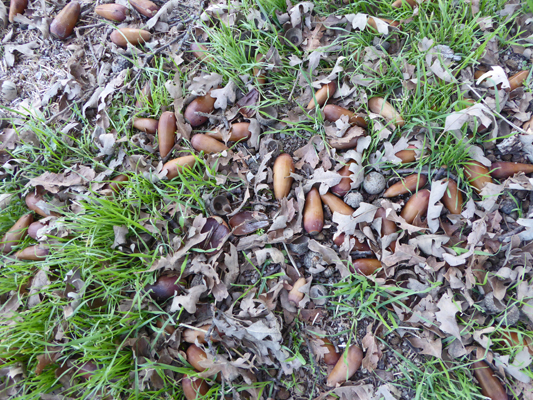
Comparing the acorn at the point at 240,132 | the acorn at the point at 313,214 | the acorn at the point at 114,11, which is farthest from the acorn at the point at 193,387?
the acorn at the point at 114,11

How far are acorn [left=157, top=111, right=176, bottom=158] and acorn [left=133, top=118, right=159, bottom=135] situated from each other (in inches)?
3.1

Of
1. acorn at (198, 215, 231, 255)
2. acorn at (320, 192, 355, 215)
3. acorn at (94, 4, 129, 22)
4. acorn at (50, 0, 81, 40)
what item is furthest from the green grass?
acorn at (50, 0, 81, 40)

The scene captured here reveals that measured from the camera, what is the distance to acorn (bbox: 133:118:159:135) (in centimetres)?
236

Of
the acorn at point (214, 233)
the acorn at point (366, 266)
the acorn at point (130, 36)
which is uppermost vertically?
the acorn at point (130, 36)

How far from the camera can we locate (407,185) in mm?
2029

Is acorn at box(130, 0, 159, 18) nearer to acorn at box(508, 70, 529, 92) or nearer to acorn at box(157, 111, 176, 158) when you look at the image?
acorn at box(157, 111, 176, 158)

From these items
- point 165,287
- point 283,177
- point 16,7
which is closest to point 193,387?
point 165,287

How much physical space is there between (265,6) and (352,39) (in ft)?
2.21

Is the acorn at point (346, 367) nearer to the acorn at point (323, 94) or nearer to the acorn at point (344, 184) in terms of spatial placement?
the acorn at point (344, 184)

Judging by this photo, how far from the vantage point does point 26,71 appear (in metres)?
2.81

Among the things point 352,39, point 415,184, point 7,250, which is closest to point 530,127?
point 415,184

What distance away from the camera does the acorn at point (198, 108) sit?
2312 mm

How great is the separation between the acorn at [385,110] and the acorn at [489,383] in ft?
4.77

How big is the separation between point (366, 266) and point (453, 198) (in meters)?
0.66
